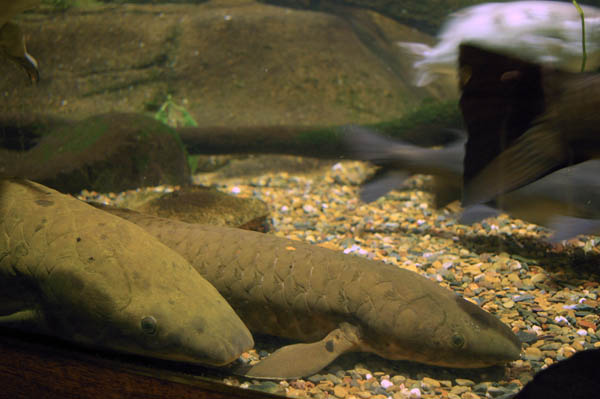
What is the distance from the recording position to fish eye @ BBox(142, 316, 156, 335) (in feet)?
4.77

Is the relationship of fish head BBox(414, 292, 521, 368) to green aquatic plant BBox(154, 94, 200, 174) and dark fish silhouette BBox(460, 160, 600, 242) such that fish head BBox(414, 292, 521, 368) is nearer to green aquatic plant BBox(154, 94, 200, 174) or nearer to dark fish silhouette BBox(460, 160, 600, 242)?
dark fish silhouette BBox(460, 160, 600, 242)

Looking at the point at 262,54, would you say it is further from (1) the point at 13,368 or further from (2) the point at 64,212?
(1) the point at 13,368

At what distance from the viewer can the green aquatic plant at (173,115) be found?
575 centimetres

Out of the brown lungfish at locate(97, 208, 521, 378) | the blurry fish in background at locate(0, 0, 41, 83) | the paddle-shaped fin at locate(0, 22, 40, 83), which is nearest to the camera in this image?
the brown lungfish at locate(97, 208, 521, 378)

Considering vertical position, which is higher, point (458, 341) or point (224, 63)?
point (224, 63)

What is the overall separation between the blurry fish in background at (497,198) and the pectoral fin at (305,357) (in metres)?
1.12

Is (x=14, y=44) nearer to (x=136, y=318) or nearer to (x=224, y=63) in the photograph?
(x=136, y=318)

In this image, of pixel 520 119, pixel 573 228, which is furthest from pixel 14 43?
pixel 573 228

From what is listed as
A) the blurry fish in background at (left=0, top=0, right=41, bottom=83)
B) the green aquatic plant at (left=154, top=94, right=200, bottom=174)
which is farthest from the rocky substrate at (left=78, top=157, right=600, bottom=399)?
the green aquatic plant at (left=154, top=94, right=200, bottom=174)

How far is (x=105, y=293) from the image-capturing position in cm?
149

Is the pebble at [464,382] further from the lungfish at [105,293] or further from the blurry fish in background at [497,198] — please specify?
the blurry fish in background at [497,198]

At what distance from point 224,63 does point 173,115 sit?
49.4 inches

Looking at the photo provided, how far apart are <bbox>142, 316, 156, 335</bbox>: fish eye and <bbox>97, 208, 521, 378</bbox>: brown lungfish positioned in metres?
0.38

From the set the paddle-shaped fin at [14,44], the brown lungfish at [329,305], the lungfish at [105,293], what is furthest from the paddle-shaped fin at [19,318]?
the paddle-shaped fin at [14,44]
